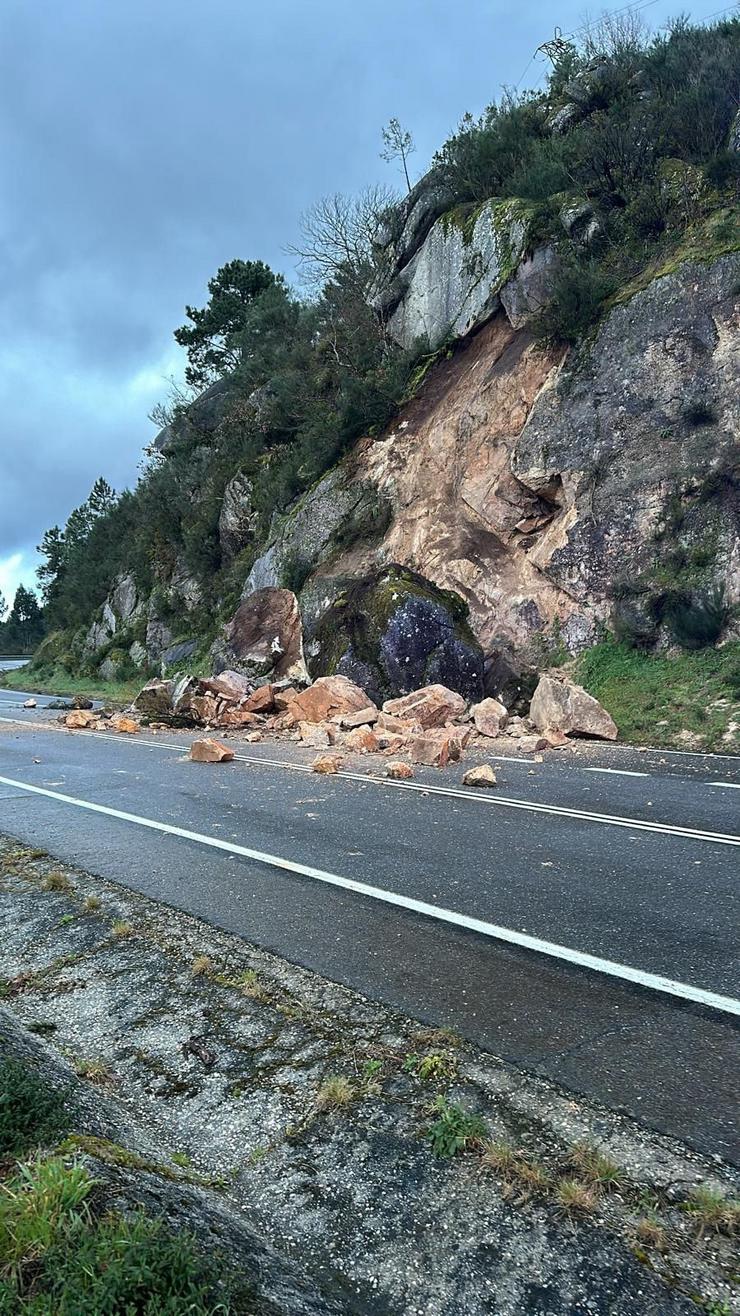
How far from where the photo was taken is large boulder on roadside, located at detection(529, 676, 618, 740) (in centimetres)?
1308

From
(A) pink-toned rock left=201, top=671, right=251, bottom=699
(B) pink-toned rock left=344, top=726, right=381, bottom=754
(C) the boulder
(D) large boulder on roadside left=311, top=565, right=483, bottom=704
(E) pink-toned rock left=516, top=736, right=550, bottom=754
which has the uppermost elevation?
(C) the boulder

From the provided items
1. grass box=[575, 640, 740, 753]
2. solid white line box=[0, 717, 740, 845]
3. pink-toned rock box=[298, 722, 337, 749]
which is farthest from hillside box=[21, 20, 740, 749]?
solid white line box=[0, 717, 740, 845]

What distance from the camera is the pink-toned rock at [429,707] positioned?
Answer: 14.5 meters

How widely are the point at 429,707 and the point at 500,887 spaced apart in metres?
9.33

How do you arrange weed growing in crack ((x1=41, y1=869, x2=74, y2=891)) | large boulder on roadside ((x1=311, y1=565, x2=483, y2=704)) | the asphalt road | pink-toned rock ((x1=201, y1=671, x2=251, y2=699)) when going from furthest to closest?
pink-toned rock ((x1=201, y1=671, x2=251, y2=699)) → large boulder on roadside ((x1=311, y1=565, x2=483, y2=704)) → weed growing in crack ((x1=41, y1=869, x2=74, y2=891)) → the asphalt road

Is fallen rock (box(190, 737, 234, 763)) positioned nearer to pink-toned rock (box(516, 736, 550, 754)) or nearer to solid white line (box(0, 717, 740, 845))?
solid white line (box(0, 717, 740, 845))

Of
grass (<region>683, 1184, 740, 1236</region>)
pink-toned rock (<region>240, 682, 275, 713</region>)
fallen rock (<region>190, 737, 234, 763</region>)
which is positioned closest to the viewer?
grass (<region>683, 1184, 740, 1236</region>)

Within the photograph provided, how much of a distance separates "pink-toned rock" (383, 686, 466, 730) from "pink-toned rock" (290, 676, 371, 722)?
1123 millimetres

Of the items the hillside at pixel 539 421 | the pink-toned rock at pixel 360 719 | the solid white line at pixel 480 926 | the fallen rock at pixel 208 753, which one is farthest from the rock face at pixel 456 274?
the solid white line at pixel 480 926

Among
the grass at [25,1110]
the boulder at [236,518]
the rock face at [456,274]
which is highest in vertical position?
the rock face at [456,274]

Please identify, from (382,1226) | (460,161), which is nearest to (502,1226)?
(382,1226)

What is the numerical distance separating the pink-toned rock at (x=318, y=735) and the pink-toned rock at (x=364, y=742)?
596mm

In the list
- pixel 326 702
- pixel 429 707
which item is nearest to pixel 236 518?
pixel 326 702

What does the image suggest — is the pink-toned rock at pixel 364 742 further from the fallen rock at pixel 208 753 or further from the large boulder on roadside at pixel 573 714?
the large boulder on roadside at pixel 573 714
